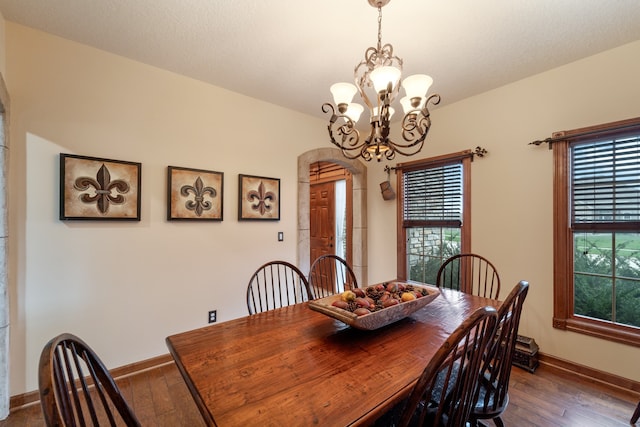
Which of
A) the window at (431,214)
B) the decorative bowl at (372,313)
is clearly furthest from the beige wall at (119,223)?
the window at (431,214)

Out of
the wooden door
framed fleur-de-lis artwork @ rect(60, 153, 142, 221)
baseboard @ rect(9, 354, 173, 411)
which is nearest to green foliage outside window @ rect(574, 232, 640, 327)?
the wooden door

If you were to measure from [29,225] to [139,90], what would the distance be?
4.38 feet

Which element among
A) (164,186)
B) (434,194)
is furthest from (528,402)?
(164,186)

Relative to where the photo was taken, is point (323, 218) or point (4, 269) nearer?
point (4, 269)

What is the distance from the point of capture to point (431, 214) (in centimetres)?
335

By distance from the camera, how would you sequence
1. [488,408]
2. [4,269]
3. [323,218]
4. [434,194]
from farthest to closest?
[323,218], [434,194], [4,269], [488,408]

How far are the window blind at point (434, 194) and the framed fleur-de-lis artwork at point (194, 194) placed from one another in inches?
91.7

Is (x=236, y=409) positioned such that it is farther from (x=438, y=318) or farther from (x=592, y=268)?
(x=592, y=268)

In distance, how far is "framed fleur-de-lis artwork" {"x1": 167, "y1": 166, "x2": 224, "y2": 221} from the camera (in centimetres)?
251

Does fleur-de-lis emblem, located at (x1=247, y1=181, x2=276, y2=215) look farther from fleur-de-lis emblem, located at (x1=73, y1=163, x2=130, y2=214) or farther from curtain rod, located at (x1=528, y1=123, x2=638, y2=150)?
curtain rod, located at (x1=528, y1=123, x2=638, y2=150)

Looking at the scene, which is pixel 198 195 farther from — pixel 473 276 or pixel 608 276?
pixel 608 276

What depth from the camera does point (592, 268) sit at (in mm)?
2312

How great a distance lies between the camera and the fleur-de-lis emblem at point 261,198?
3.01 m

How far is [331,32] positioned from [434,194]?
2.17m
